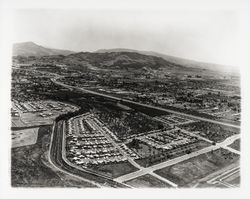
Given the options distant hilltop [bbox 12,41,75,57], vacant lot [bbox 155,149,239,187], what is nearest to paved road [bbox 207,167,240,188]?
vacant lot [bbox 155,149,239,187]

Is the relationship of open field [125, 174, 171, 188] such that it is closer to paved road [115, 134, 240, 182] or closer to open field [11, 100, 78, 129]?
paved road [115, 134, 240, 182]

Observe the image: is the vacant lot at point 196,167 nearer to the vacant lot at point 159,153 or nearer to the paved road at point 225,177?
the paved road at point 225,177

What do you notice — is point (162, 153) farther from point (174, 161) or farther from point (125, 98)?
point (125, 98)

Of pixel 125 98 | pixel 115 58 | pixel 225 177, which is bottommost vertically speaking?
pixel 225 177

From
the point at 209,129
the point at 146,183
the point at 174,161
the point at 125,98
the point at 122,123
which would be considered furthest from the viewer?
the point at 125,98

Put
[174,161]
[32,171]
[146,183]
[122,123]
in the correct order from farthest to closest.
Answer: [122,123] < [174,161] < [32,171] < [146,183]

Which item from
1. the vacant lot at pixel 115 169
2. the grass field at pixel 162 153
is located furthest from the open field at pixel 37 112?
the grass field at pixel 162 153

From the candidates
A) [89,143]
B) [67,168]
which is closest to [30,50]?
[89,143]
